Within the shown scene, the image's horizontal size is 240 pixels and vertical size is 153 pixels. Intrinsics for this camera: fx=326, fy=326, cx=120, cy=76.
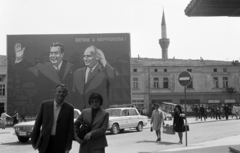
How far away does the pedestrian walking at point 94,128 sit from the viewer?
202 inches

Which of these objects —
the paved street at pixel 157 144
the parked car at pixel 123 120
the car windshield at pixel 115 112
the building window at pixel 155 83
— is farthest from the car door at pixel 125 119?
the building window at pixel 155 83

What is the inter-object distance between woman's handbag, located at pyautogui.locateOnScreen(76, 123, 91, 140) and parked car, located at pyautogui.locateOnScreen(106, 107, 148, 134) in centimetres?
1332

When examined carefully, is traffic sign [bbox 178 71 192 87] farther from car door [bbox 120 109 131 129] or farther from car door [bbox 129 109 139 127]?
car door [bbox 129 109 139 127]

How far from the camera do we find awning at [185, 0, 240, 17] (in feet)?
28.2

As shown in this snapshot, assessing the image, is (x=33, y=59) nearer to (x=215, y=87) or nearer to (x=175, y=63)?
(x=175, y=63)

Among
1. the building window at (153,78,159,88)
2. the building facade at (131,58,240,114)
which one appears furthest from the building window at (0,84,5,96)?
the building window at (153,78,159,88)

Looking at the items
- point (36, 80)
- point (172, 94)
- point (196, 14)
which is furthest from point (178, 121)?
point (172, 94)

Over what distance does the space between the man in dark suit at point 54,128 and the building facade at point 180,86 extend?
147ft

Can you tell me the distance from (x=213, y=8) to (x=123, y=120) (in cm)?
1182

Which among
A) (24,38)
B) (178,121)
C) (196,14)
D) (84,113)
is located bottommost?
(178,121)

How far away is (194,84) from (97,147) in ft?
156

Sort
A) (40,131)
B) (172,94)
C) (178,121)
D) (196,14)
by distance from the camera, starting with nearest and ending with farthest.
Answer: (40,131), (196,14), (178,121), (172,94)

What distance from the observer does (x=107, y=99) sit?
3834 centimetres

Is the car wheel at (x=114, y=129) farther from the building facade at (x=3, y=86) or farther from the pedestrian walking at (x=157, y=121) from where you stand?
the building facade at (x=3, y=86)
